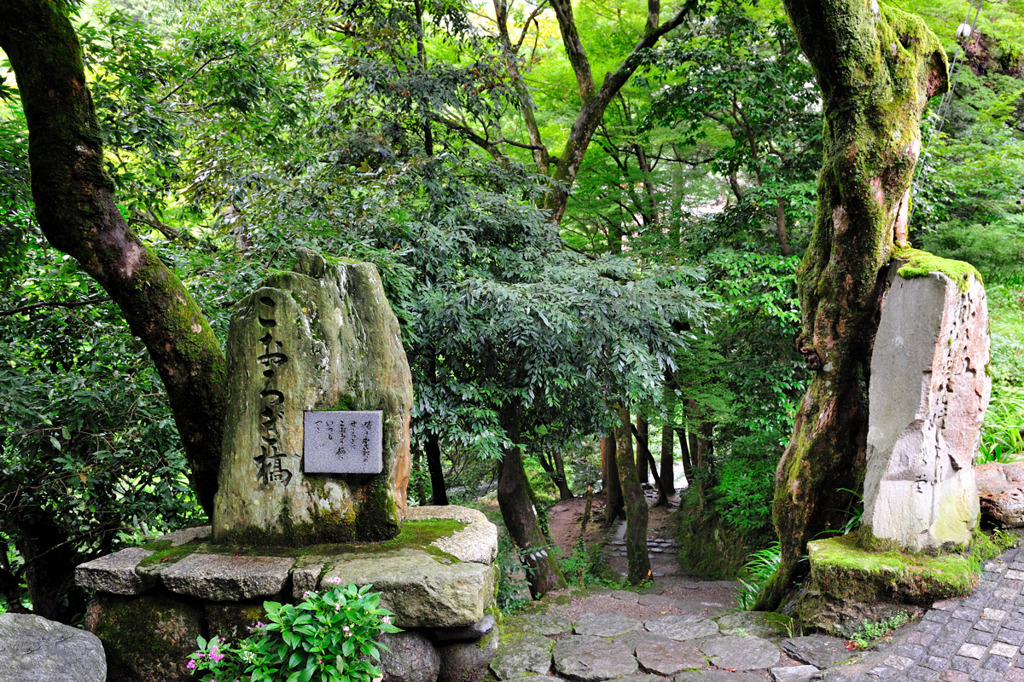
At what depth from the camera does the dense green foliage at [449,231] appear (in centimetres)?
537

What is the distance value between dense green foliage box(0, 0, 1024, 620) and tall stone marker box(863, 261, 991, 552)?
228 centimetres

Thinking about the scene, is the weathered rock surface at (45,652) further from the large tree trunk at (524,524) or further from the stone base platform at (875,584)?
the large tree trunk at (524,524)

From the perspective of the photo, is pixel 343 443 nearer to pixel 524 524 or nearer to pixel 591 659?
pixel 591 659

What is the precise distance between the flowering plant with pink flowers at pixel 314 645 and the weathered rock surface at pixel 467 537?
27.7 inches

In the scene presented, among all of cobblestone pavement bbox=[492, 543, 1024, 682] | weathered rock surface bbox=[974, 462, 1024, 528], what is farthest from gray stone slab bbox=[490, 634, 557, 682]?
weathered rock surface bbox=[974, 462, 1024, 528]

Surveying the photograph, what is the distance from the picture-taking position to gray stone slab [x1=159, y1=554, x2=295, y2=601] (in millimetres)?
3846

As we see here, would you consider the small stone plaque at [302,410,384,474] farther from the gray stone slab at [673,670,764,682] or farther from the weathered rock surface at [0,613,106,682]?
the gray stone slab at [673,670,764,682]

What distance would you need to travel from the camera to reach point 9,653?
3.10 m

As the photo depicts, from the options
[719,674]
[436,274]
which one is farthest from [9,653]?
[436,274]

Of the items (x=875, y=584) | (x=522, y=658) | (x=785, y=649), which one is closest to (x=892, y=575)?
(x=875, y=584)

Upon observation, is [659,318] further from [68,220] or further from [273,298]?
[68,220]

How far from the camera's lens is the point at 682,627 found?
210 inches

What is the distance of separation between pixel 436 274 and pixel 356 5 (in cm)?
346

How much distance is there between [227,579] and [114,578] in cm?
81
